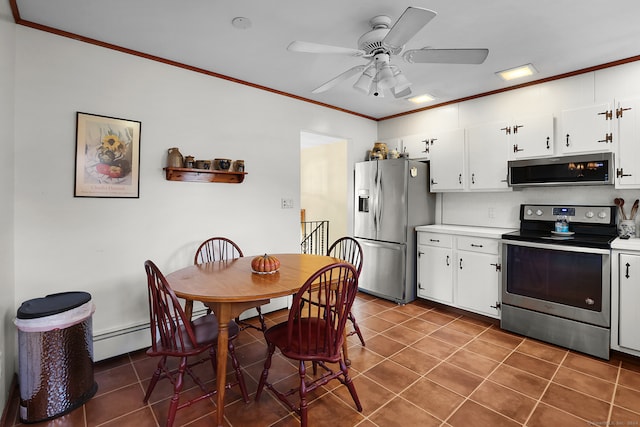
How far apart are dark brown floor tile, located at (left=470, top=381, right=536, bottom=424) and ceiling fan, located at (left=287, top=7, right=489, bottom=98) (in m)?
2.14

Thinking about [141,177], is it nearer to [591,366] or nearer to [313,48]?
[313,48]

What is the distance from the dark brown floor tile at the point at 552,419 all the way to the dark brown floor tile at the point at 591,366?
66 cm

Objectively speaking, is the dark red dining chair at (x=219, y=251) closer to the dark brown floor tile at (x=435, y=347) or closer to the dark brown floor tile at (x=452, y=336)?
the dark brown floor tile at (x=435, y=347)

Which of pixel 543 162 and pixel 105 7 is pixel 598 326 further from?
pixel 105 7

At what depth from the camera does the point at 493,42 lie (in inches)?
99.3

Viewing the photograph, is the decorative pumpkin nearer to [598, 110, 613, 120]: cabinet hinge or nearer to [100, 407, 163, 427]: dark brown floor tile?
[100, 407, 163, 427]: dark brown floor tile

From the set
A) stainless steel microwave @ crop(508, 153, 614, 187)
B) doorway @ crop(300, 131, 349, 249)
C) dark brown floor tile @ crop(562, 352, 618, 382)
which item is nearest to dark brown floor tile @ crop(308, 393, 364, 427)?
dark brown floor tile @ crop(562, 352, 618, 382)

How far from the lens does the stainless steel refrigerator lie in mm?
3883

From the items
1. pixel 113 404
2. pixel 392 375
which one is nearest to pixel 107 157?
pixel 113 404

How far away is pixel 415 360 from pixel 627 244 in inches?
74.2

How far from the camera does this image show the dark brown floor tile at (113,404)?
6.26ft

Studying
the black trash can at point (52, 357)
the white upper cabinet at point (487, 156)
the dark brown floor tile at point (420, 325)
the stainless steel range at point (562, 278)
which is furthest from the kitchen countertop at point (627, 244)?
the black trash can at point (52, 357)

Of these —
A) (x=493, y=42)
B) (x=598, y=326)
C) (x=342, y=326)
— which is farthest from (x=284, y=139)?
(x=598, y=326)

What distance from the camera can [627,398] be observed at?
6.84 feet
